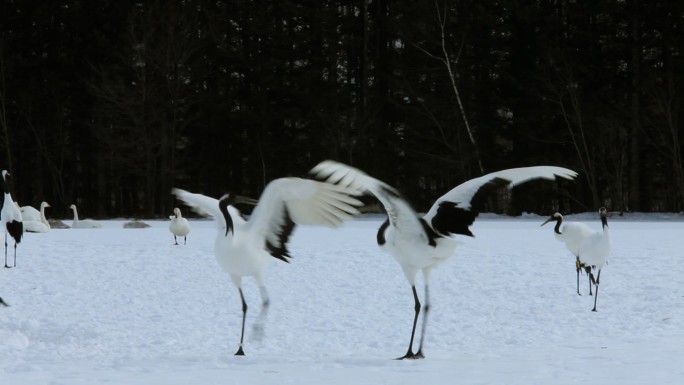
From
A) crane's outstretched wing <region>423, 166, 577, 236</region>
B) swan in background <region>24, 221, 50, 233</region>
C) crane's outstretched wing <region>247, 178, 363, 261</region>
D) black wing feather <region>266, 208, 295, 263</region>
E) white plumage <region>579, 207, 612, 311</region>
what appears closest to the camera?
crane's outstretched wing <region>247, 178, 363, 261</region>

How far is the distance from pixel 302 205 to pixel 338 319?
158 inches

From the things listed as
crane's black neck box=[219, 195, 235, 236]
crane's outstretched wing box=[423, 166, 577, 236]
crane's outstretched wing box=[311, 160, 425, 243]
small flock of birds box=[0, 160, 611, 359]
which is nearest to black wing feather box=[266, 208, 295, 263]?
small flock of birds box=[0, 160, 611, 359]

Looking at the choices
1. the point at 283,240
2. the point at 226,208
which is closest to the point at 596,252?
the point at 283,240

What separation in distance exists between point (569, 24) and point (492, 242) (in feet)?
65.8

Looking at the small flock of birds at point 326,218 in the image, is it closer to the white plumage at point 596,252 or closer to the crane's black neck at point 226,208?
the crane's black neck at point 226,208

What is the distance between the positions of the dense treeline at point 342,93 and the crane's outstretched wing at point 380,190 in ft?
83.1

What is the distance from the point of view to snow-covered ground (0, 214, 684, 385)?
6621 mm

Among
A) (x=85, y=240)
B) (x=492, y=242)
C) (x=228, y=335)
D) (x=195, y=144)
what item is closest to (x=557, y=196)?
(x=195, y=144)

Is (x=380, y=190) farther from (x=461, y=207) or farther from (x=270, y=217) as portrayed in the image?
(x=461, y=207)

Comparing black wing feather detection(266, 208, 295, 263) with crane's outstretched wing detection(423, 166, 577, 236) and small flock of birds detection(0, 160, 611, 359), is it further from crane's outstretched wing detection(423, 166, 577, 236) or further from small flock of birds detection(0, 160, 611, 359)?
crane's outstretched wing detection(423, 166, 577, 236)

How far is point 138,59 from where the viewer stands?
108 ft

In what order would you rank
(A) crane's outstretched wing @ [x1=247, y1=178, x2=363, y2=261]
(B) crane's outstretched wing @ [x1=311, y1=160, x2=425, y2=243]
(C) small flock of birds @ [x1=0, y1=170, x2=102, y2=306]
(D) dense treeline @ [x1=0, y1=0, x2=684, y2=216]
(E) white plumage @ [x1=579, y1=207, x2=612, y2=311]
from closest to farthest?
1. (B) crane's outstretched wing @ [x1=311, y1=160, x2=425, y2=243]
2. (A) crane's outstretched wing @ [x1=247, y1=178, x2=363, y2=261]
3. (E) white plumage @ [x1=579, y1=207, x2=612, y2=311]
4. (C) small flock of birds @ [x1=0, y1=170, x2=102, y2=306]
5. (D) dense treeline @ [x1=0, y1=0, x2=684, y2=216]

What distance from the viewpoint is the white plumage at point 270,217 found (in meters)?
5.90

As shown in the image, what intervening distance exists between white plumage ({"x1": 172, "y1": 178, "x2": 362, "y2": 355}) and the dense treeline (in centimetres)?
2554
